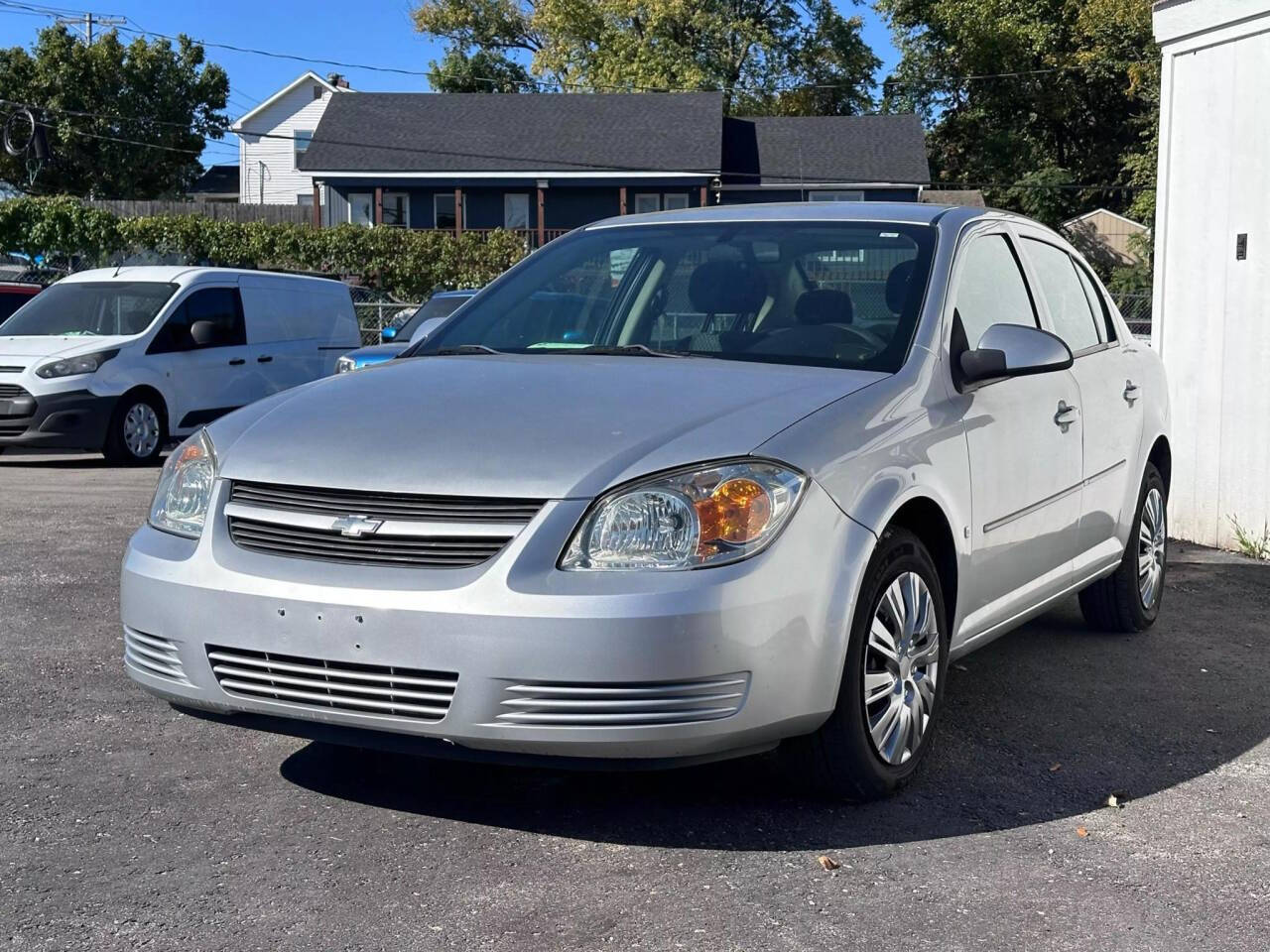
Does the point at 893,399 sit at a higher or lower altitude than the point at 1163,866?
higher

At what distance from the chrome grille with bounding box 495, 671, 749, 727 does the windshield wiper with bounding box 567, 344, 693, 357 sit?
141 centimetres

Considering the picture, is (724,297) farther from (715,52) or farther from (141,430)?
(715,52)

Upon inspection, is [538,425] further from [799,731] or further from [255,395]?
[255,395]

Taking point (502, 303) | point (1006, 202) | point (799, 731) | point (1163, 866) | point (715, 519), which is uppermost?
point (1006, 202)

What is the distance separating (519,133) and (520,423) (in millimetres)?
45244

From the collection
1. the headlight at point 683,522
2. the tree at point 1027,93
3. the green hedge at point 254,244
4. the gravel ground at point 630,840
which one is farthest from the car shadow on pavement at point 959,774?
the tree at point 1027,93

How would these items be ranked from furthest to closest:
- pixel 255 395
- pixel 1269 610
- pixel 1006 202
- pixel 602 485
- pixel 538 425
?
pixel 1006 202 < pixel 255 395 < pixel 1269 610 < pixel 538 425 < pixel 602 485

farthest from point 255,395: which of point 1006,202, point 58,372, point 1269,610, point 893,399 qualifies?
point 1006,202

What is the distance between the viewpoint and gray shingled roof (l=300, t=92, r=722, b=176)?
155 feet

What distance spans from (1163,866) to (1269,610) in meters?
4.02

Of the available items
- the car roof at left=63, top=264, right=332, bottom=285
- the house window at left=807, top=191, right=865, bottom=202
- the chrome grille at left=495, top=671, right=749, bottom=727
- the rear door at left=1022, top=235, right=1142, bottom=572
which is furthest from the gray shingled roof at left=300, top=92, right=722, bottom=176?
the chrome grille at left=495, top=671, right=749, bottom=727

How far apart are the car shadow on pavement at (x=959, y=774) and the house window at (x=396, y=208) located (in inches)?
1735

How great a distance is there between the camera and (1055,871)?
394cm

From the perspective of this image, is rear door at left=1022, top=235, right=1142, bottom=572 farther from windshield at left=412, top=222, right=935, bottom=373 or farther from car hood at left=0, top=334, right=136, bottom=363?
car hood at left=0, top=334, right=136, bottom=363
